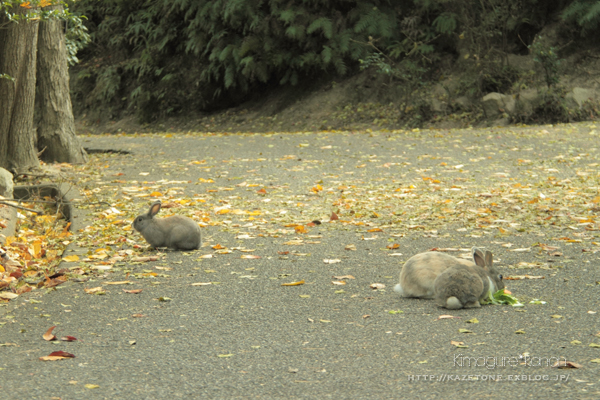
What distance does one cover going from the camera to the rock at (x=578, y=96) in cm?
1722

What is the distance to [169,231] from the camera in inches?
253

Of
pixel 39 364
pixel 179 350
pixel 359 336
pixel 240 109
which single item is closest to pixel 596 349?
pixel 359 336

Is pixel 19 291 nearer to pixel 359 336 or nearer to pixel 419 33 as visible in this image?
pixel 359 336

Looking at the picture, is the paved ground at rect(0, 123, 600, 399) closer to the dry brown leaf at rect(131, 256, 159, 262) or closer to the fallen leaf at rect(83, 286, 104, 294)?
the fallen leaf at rect(83, 286, 104, 294)

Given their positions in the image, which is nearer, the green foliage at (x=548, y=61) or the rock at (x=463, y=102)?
the green foliage at (x=548, y=61)

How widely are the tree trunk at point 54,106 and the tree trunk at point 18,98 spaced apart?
1.77 metres

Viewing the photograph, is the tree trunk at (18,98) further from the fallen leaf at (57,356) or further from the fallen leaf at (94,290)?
the fallen leaf at (57,356)

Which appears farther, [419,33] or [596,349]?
[419,33]

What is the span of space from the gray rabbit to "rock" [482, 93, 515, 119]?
12.8 meters

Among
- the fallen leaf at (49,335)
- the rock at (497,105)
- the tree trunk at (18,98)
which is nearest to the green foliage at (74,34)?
the tree trunk at (18,98)

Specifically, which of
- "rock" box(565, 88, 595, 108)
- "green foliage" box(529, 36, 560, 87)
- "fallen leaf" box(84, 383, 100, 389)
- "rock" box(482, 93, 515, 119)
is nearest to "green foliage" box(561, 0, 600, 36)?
"green foliage" box(529, 36, 560, 87)

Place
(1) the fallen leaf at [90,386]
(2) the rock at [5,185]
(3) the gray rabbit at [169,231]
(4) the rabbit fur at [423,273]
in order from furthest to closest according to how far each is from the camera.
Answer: (2) the rock at [5,185], (3) the gray rabbit at [169,231], (4) the rabbit fur at [423,273], (1) the fallen leaf at [90,386]

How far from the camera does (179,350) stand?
3.92 meters

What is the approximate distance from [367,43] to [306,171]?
9.04 m
